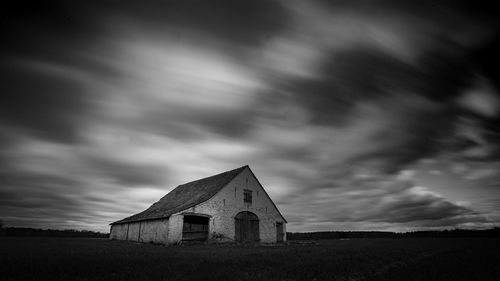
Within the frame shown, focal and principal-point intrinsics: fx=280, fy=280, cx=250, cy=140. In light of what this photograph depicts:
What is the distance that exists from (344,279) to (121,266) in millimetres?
6952

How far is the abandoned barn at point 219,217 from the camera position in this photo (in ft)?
86.5

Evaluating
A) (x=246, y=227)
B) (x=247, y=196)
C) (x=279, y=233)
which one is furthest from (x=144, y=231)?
(x=279, y=233)

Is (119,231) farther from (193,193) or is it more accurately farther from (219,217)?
(219,217)

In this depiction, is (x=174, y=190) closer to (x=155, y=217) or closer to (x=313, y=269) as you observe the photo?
(x=155, y=217)

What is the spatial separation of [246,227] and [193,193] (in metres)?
8.10

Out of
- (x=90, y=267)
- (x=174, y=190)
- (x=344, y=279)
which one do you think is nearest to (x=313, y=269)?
(x=344, y=279)

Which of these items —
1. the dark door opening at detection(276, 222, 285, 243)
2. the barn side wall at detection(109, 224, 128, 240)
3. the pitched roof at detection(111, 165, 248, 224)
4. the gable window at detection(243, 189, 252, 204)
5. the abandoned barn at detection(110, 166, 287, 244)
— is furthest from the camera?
the barn side wall at detection(109, 224, 128, 240)

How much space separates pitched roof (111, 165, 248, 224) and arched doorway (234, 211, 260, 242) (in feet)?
13.1

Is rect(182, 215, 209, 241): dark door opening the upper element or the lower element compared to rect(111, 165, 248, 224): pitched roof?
lower

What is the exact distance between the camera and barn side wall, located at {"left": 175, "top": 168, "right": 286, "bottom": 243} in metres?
27.5

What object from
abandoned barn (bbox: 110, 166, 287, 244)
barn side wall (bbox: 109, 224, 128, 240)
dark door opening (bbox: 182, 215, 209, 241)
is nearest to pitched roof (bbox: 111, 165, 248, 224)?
abandoned barn (bbox: 110, 166, 287, 244)

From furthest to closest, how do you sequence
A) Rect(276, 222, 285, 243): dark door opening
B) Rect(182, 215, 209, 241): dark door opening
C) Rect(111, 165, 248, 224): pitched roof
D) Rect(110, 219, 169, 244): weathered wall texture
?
Rect(276, 222, 285, 243): dark door opening
Rect(111, 165, 248, 224): pitched roof
Rect(110, 219, 169, 244): weathered wall texture
Rect(182, 215, 209, 241): dark door opening

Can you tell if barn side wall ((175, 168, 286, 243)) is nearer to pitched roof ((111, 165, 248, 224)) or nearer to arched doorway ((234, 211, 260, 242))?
arched doorway ((234, 211, 260, 242))

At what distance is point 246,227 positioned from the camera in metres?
30.3
